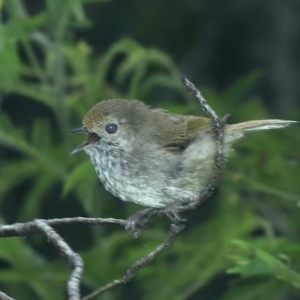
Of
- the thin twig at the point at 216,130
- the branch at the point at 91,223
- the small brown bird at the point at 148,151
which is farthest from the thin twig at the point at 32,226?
the small brown bird at the point at 148,151

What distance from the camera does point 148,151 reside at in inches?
161

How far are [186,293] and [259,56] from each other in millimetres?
2642

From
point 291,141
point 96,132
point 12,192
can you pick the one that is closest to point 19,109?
point 12,192

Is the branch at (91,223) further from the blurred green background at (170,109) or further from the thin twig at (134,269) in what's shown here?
the blurred green background at (170,109)

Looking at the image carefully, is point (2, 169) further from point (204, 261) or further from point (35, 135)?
point (204, 261)

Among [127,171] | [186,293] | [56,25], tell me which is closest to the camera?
[127,171]

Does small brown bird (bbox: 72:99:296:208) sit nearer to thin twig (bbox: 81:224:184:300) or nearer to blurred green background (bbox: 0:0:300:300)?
blurred green background (bbox: 0:0:300:300)

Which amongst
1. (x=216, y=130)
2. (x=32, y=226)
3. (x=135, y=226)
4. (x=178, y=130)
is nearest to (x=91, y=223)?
(x=32, y=226)

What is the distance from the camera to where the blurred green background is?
4.91 meters

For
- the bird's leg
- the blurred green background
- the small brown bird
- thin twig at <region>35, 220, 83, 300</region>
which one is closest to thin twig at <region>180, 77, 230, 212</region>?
thin twig at <region>35, 220, 83, 300</region>

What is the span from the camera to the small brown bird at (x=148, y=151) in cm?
386

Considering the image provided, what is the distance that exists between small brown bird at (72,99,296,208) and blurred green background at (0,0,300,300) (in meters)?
0.41

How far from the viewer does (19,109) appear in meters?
7.08

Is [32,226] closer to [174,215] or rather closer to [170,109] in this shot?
[174,215]
